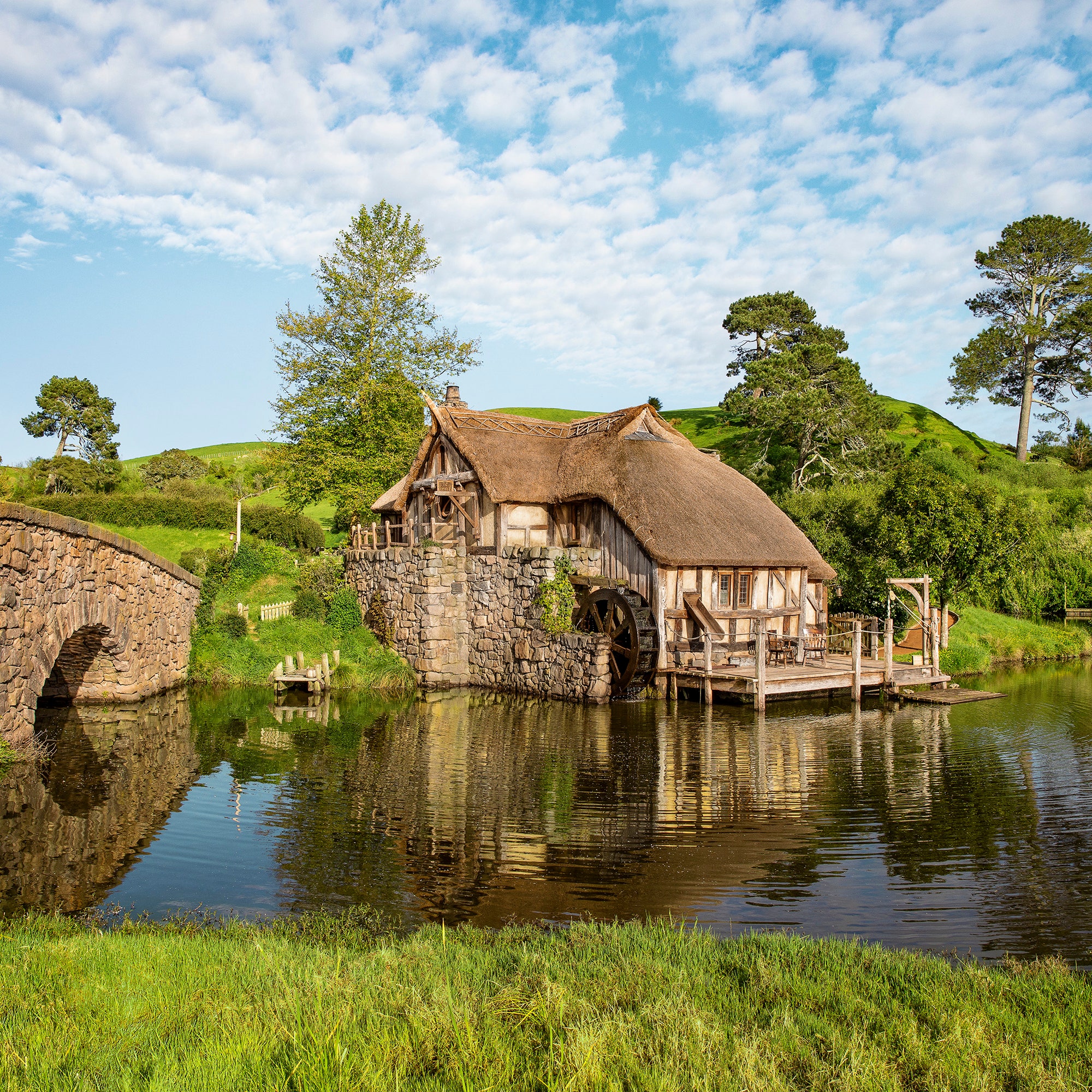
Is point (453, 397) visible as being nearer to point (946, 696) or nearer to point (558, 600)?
point (558, 600)

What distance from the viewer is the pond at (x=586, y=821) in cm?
784

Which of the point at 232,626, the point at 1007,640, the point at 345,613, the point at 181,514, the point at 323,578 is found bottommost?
the point at 1007,640

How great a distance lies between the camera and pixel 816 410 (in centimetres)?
4119

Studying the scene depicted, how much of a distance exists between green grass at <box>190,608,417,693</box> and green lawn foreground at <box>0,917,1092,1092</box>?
17.4 meters

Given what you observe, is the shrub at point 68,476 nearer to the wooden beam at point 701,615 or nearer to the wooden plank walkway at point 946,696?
the wooden beam at point 701,615

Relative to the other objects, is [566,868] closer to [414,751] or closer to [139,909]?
[139,909]

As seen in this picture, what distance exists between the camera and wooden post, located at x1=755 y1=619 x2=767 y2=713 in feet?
61.0

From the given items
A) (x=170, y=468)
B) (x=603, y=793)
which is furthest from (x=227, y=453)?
Answer: (x=603, y=793)

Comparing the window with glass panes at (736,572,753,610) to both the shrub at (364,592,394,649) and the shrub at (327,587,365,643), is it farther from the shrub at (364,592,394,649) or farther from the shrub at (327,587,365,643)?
the shrub at (327,587,365,643)

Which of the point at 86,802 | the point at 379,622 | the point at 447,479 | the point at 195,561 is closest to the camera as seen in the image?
the point at 86,802

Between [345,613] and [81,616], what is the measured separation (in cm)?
1171

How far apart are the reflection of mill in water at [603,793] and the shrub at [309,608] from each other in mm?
8348

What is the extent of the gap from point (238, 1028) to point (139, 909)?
175 inches

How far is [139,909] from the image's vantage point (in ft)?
25.6
